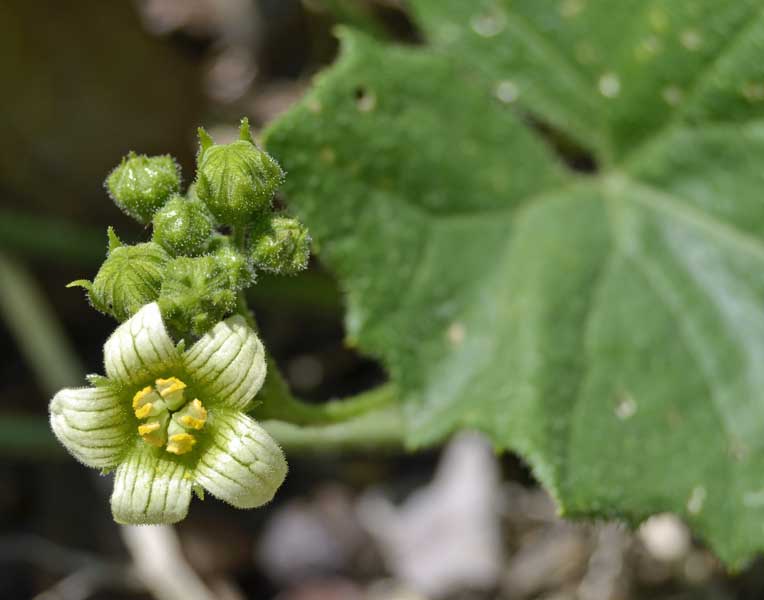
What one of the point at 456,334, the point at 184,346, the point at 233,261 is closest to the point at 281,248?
the point at 233,261

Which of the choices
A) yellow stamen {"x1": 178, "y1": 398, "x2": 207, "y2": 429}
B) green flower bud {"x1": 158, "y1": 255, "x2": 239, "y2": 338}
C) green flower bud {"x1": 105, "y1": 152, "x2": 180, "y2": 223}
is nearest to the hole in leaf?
green flower bud {"x1": 105, "y1": 152, "x2": 180, "y2": 223}

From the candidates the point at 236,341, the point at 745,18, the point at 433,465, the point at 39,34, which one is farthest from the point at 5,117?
the point at 745,18

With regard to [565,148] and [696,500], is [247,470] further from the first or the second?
[565,148]

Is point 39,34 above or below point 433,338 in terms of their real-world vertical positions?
above

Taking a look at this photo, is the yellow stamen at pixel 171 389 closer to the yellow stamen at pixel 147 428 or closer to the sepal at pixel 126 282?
the yellow stamen at pixel 147 428

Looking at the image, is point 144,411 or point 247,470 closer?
point 247,470

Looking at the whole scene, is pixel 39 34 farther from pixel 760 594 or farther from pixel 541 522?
pixel 760 594
